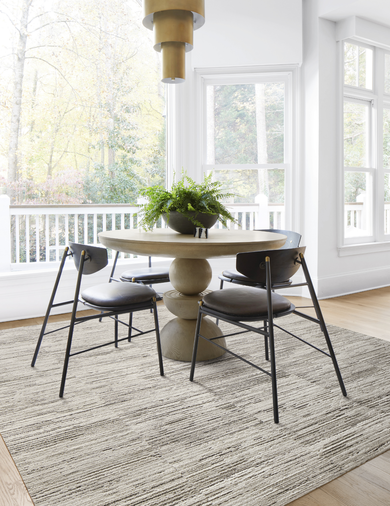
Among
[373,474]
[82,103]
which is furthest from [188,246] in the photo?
[82,103]

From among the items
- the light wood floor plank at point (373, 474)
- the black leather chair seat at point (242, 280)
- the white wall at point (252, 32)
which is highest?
the white wall at point (252, 32)

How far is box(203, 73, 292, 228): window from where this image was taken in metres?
4.48

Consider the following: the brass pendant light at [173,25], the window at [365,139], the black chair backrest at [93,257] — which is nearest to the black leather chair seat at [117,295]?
the black chair backrest at [93,257]

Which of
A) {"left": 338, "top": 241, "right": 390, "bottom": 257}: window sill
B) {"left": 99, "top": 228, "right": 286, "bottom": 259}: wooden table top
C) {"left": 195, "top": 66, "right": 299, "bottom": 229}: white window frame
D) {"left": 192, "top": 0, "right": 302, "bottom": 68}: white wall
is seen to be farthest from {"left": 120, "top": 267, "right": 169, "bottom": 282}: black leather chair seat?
{"left": 192, "top": 0, "right": 302, "bottom": 68}: white wall

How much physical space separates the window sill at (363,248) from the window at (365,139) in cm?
9

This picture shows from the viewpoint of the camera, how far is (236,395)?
2.16 m

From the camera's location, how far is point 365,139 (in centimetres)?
485

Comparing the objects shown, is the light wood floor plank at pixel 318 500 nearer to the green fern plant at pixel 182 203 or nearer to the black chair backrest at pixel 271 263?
the black chair backrest at pixel 271 263

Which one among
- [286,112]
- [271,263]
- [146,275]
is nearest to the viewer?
[271,263]

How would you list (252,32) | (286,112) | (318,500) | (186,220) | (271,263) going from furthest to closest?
(286,112)
(252,32)
(186,220)
(271,263)
(318,500)

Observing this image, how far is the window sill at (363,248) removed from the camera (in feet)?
15.0

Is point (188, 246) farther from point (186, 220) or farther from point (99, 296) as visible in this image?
point (99, 296)

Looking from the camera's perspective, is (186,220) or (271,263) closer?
(271,263)

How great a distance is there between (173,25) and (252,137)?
2.49 meters
